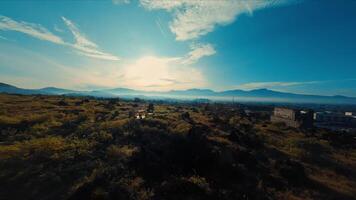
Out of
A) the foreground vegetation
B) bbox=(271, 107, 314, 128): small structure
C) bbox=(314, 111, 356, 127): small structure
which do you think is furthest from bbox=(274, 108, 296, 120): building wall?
the foreground vegetation

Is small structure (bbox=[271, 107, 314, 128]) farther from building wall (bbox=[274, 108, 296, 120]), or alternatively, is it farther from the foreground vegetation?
the foreground vegetation

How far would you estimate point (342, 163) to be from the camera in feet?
82.3

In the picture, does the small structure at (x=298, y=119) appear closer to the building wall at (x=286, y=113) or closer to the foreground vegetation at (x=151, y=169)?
the building wall at (x=286, y=113)

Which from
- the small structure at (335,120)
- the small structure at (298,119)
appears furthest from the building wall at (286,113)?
the small structure at (335,120)

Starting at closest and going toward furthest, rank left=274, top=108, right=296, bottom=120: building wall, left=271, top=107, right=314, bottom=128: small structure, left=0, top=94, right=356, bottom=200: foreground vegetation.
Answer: left=0, top=94, right=356, bottom=200: foreground vegetation < left=271, top=107, right=314, bottom=128: small structure < left=274, top=108, right=296, bottom=120: building wall

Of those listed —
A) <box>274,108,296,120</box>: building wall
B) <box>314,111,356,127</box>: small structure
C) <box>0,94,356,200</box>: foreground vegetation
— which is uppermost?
<box>274,108,296,120</box>: building wall

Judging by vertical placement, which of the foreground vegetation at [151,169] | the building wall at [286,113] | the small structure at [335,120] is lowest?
the small structure at [335,120]

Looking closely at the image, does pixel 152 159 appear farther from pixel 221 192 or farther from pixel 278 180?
pixel 278 180

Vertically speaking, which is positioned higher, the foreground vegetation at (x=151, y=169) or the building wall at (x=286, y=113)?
the building wall at (x=286, y=113)

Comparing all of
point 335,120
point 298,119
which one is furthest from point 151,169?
point 335,120

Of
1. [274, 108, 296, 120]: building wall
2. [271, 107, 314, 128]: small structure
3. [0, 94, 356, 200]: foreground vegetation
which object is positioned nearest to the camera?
[0, 94, 356, 200]: foreground vegetation

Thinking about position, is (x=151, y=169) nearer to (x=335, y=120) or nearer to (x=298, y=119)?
(x=298, y=119)

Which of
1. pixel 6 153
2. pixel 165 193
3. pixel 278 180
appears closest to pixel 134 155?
pixel 165 193

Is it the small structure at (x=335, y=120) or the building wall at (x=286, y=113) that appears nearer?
the building wall at (x=286, y=113)
